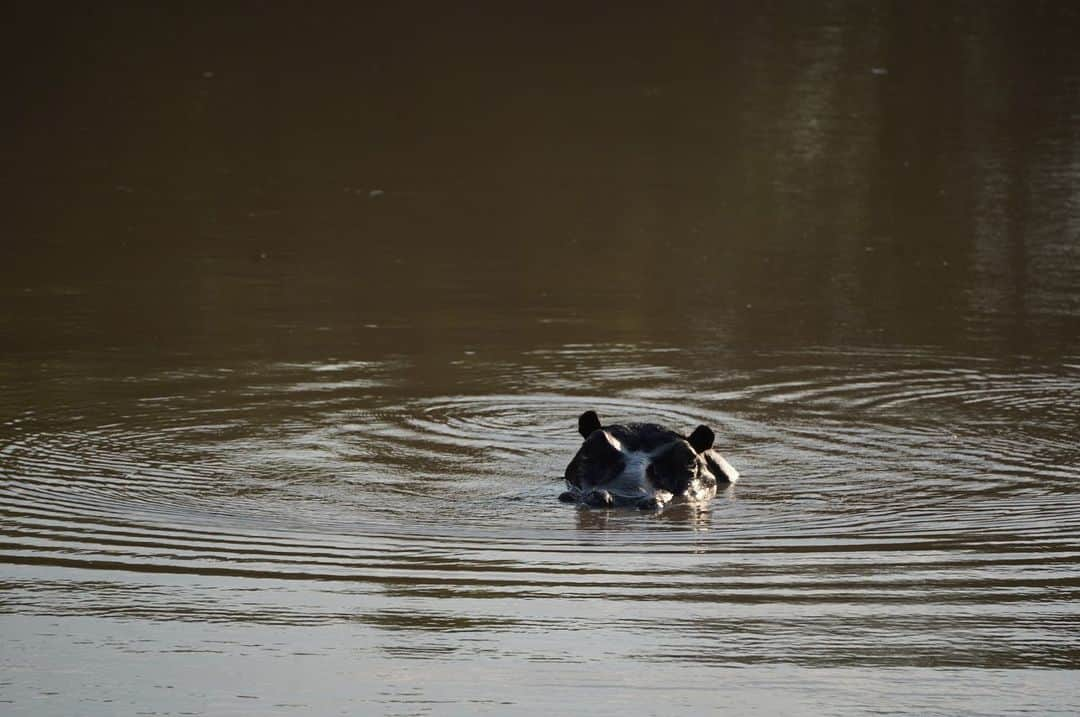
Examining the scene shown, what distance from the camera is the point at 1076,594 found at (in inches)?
267

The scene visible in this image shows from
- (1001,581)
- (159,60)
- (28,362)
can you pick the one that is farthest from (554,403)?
(159,60)

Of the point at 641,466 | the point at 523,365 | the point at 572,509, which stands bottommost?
the point at 572,509

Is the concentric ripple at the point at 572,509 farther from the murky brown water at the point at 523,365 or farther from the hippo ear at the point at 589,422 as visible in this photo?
the hippo ear at the point at 589,422

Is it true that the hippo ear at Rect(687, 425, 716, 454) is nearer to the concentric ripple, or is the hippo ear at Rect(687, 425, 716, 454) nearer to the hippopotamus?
the hippopotamus

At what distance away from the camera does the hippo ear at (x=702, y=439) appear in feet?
29.6

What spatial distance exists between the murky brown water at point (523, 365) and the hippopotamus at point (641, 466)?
178 millimetres

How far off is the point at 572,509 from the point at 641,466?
59 centimetres

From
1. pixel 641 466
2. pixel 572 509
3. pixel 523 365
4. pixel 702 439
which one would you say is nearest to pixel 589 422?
pixel 641 466

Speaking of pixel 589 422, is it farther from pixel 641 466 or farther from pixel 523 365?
pixel 523 365

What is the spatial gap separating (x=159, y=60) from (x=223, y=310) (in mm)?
13996

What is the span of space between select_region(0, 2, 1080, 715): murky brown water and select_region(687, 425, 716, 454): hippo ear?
280 mm

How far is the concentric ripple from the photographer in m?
6.45

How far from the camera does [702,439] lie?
29.7 feet

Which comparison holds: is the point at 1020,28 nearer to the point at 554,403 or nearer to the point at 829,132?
the point at 829,132
